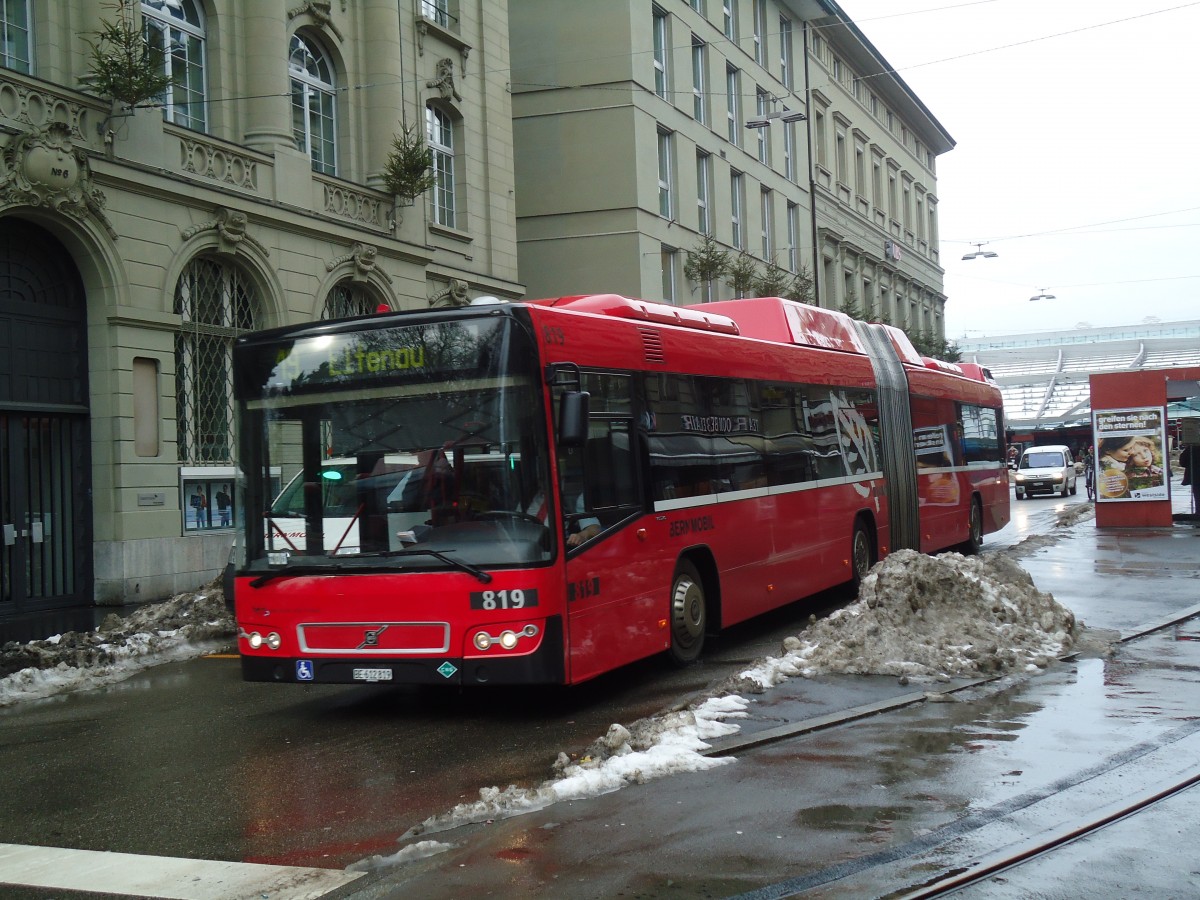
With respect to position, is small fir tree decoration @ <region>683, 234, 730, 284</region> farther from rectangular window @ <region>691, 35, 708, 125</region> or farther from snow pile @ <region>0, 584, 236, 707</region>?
snow pile @ <region>0, 584, 236, 707</region>

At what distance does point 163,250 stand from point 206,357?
5.93 feet

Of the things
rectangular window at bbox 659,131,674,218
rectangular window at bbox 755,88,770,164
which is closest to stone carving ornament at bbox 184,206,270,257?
rectangular window at bbox 659,131,674,218

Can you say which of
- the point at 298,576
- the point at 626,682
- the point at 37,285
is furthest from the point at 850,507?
the point at 37,285

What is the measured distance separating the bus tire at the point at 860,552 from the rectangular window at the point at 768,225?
26.8 metres

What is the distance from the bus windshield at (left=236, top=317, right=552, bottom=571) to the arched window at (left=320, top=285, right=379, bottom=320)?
13059mm

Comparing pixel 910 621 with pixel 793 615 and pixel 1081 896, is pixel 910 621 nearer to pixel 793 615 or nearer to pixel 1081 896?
pixel 793 615

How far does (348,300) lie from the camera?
73.9ft

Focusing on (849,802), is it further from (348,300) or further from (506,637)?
(348,300)

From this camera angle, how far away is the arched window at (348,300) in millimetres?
21953

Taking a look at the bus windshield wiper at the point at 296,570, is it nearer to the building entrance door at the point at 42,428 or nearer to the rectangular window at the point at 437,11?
the building entrance door at the point at 42,428

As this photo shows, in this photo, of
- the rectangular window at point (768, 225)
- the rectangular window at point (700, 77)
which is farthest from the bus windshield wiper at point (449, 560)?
the rectangular window at point (768, 225)

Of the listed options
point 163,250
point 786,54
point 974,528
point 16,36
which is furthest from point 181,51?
point 786,54

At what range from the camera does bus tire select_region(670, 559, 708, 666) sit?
33.5 ft

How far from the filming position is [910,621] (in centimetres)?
1034
